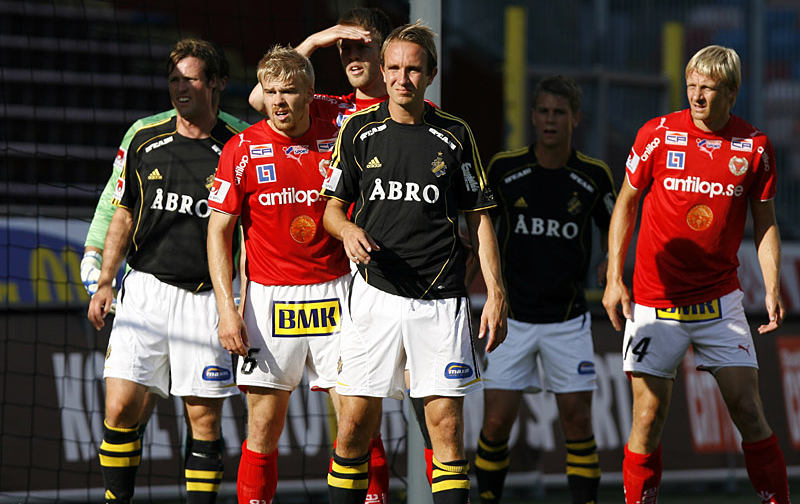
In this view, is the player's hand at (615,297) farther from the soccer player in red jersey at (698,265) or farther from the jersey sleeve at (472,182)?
the jersey sleeve at (472,182)

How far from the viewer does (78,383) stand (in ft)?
24.6

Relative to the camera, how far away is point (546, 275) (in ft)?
20.3

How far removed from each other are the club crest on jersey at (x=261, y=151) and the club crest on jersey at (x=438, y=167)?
2.87 feet

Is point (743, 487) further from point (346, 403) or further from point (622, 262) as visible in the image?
point (346, 403)

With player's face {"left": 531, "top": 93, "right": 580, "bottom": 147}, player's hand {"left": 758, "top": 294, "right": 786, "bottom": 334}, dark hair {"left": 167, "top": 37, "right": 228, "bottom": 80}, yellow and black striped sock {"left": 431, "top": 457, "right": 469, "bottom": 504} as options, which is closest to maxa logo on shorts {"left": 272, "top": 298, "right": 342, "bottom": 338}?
yellow and black striped sock {"left": 431, "top": 457, "right": 469, "bottom": 504}

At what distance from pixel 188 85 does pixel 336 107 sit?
2.51 feet

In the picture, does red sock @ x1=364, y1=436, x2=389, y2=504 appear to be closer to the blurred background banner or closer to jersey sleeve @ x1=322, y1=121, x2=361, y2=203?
jersey sleeve @ x1=322, y1=121, x2=361, y2=203

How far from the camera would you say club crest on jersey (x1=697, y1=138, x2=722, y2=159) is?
5.43 m

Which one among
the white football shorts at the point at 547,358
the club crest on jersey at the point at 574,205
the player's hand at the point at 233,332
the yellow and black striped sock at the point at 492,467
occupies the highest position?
the club crest on jersey at the point at 574,205

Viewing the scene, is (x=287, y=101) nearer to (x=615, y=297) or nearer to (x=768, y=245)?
(x=615, y=297)

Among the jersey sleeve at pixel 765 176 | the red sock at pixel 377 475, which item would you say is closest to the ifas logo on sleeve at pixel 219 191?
the red sock at pixel 377 475

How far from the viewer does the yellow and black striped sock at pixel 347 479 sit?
4.82m

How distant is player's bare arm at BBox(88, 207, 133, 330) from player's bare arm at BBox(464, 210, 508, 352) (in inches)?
74.5

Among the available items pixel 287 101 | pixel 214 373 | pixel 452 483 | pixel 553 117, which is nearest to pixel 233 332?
pixel 214 373
